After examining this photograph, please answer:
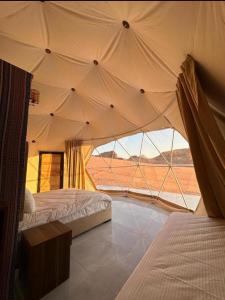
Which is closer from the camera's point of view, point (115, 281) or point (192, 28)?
point (192, 28)

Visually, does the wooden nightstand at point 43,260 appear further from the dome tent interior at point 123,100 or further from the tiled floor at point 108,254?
the dome tent interior at point 123,100

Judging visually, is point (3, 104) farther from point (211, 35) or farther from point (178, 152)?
point (178, 152)

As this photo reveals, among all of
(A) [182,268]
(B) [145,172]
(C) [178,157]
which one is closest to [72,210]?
(A) [182,268]

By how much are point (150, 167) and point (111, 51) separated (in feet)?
14.5

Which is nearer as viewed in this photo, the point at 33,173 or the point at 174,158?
the point at 174,158

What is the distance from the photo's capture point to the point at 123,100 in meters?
4.43

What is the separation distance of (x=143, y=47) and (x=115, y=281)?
2994 mm

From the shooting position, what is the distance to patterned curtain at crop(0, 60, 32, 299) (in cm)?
159

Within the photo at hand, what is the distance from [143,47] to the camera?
2471 mm

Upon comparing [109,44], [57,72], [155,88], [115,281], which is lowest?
[115,281]

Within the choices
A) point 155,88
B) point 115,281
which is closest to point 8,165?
point 115,281

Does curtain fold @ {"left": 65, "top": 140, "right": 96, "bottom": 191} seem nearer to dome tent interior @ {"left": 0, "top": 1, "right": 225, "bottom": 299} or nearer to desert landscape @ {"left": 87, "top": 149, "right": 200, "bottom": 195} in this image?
A: dome tent interior @ {"left": 0, "top": 1, "right": 225, "bottom": 299}

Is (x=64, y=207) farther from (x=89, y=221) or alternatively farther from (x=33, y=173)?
(x=33, y=173)

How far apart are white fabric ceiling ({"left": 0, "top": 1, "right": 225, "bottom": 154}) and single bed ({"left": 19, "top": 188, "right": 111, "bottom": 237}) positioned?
7.82 feet
